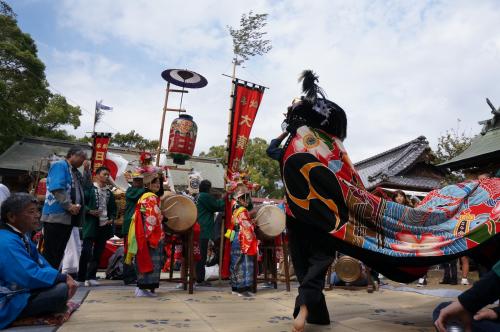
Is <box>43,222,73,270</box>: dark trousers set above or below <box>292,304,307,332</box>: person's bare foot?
above

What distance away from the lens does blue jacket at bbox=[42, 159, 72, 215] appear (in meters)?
4.50

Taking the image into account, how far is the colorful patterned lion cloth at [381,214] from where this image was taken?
2773mm

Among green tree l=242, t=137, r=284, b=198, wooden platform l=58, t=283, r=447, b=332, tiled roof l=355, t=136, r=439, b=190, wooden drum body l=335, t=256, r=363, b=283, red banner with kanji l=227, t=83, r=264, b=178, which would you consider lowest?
wooden platform l=58, t=283, r=447, b=332

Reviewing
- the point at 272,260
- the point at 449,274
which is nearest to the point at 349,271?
the point at 272,260

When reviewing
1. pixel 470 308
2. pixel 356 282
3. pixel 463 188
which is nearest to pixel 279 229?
pixel 356 282

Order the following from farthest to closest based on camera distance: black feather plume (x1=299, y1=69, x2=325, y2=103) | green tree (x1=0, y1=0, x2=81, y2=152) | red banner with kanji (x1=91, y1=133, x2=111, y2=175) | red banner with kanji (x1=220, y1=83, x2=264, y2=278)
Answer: green tree (x1=0, y1=0, x2=81, y2=152), red banner with kanji (x1=91, y1=133, x2=111, y2=175), red banner with kanji (x1=220, y1=83, x2=264, y2=278), black feather plume (x1=299, y1=69, x2=325, y2=103)

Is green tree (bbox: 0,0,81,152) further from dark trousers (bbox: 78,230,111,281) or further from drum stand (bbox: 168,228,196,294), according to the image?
drum stand (bbox: 168,228,196,294)

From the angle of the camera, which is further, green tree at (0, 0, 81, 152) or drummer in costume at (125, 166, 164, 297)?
green tree at (0, 0, 81, 152)

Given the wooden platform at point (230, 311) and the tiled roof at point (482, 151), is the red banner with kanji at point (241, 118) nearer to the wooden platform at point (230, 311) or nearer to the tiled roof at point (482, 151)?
the wooden platform at point (230, 311)

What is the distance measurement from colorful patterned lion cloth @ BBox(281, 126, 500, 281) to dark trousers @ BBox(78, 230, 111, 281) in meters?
3.61

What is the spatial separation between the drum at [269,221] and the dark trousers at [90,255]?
2.23 m

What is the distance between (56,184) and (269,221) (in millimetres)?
2801

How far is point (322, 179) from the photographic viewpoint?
313cm

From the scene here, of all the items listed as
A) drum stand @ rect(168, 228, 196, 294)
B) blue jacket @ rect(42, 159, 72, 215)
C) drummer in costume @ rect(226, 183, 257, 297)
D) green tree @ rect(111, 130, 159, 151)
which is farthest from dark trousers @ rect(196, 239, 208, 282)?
green tree @ rect(111, 130, 159, 151)
